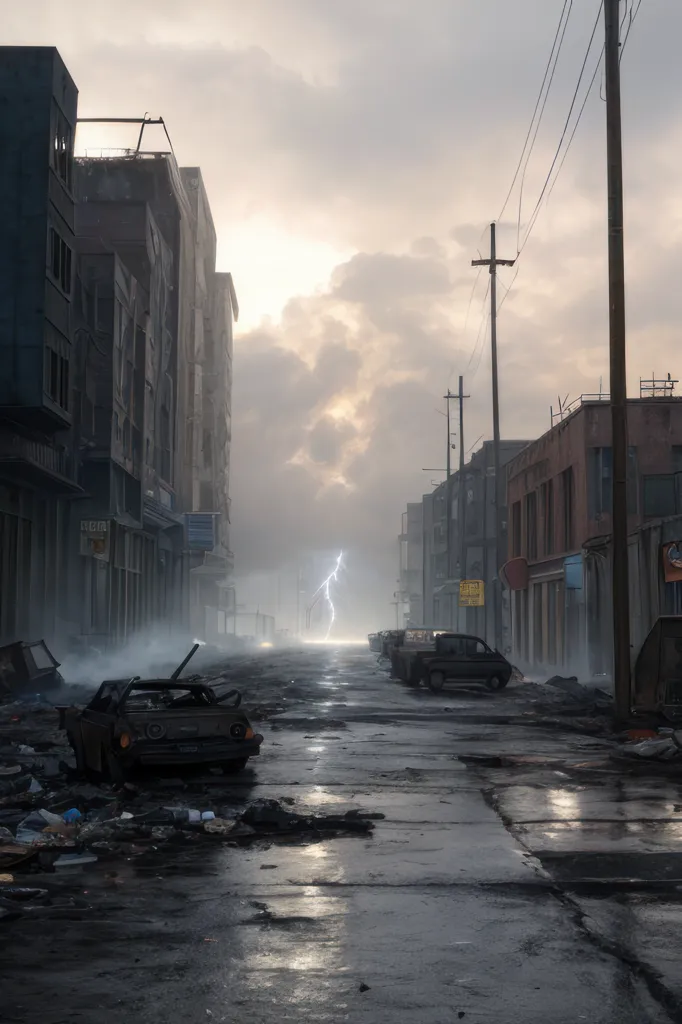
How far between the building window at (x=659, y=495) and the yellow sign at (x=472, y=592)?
508 inches

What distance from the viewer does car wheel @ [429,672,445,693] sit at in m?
31.1

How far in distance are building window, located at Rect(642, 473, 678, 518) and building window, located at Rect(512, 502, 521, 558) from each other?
47.0 ft

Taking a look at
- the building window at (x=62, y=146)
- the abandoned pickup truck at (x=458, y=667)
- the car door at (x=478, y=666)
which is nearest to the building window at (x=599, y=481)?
the abandoned pickup truck at (x=458, y=667)

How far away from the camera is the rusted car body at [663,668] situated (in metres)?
19.2

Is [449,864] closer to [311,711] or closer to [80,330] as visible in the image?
[311,711]

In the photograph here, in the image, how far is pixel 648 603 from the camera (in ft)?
86.4

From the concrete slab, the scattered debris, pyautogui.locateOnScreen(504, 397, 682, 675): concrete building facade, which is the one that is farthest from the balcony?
the concrete slab

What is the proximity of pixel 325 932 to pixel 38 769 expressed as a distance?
26.0 ft

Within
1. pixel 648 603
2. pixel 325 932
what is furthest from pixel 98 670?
pixel 325 932

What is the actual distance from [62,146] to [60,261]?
3.92 meters

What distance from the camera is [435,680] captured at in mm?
31125

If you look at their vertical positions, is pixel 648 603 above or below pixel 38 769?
above

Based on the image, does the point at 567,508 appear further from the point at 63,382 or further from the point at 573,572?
the point at 63,382

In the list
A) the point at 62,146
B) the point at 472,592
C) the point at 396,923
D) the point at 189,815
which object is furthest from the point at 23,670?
the point at 472,592
